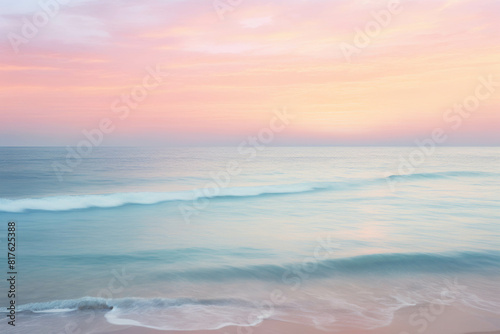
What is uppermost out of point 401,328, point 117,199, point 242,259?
point 117,199

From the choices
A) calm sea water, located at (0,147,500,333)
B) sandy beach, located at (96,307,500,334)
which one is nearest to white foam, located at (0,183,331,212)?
calm sea water, located at (0,147,500,333)

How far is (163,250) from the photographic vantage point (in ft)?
37.8

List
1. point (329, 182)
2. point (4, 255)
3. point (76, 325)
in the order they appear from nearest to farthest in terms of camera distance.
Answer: point (76, 325) → point (4, 255) → point (329, 182)

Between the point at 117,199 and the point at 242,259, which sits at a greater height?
the point at 117,199

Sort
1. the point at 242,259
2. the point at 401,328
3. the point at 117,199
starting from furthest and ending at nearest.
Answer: the point at 117,199
the point at 242,259
the point at 401,328

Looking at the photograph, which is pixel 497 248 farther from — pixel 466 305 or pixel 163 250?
pixel 163 250

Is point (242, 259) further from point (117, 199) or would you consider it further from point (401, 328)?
point (117, 199)

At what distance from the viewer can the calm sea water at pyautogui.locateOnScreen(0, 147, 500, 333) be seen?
6852mm

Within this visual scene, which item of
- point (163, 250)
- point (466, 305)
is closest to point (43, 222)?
point (163, 250)

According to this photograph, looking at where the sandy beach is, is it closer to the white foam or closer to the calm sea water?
the calm sea water

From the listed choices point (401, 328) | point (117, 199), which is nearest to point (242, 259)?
point (401, 328)

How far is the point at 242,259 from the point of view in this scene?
10578 mm

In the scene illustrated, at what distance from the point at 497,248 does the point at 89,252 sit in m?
12.7

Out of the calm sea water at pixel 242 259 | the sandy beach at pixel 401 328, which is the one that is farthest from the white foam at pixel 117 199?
the sandy beach at pixel 401 328
